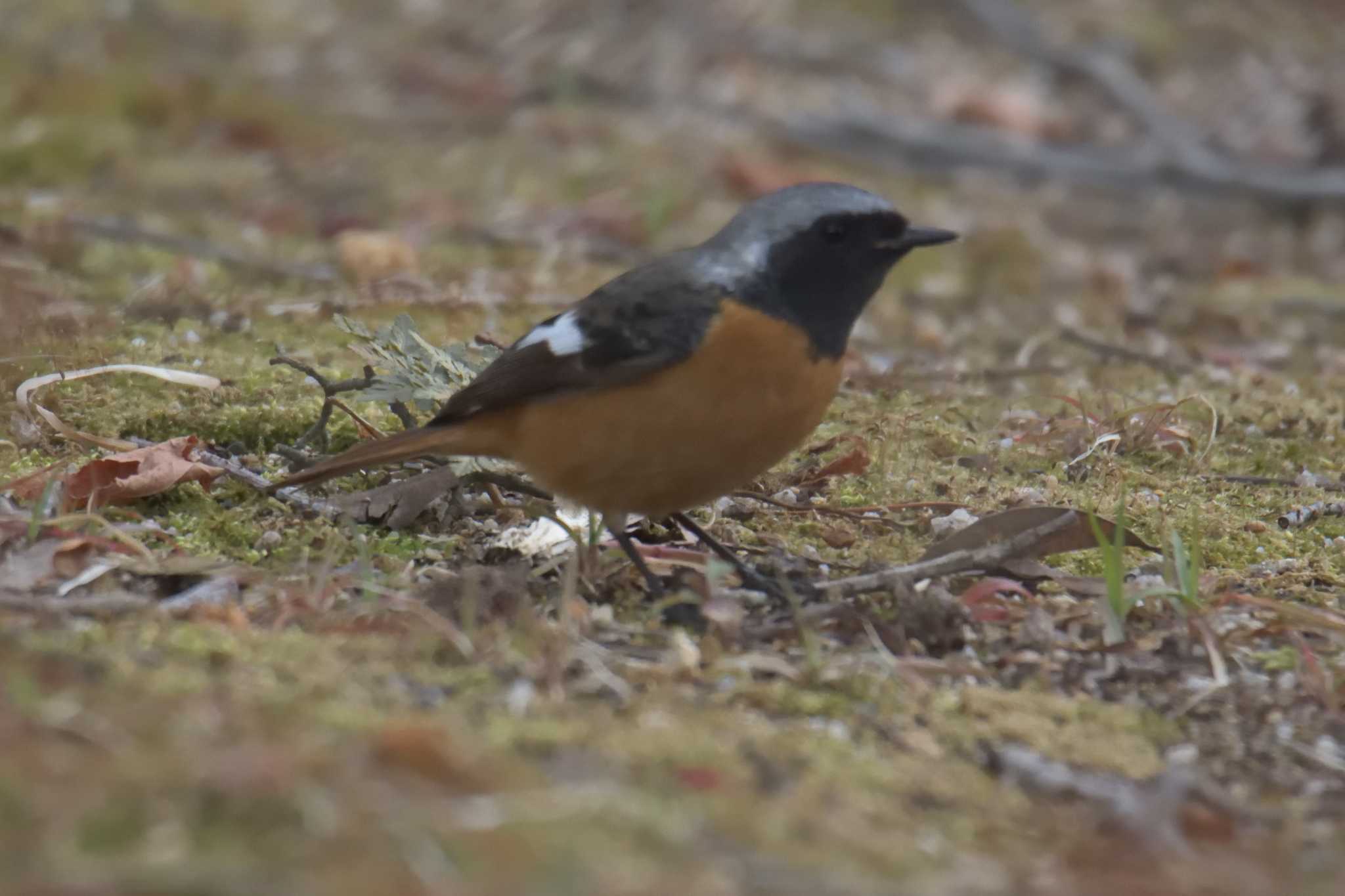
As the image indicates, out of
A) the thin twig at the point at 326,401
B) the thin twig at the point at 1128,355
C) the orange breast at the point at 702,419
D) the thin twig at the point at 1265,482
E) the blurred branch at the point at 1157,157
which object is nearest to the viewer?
the orange breast at the point at 702,419

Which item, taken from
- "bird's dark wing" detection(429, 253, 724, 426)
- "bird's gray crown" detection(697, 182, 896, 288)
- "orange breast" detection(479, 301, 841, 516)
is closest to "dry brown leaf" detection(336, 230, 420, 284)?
"bird's dark wing" detection(429, 253, 724, 426)

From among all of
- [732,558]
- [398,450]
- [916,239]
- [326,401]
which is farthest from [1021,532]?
[326,401]

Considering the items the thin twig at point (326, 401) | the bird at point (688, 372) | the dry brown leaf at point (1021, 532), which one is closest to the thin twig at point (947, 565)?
the dry brown leaf at point (1021, 532)

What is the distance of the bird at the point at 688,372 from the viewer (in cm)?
412

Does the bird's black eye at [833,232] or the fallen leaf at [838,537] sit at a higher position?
the bird's black eye at [833,232]

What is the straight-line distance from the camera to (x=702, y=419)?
410cm

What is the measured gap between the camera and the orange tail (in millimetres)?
4422

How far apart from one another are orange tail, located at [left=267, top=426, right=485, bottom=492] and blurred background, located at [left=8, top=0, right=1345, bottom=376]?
2000mm

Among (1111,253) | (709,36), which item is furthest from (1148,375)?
(709,36)

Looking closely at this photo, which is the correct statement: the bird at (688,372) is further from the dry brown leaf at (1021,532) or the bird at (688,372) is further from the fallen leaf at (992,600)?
the fallen leaf at (992,600)

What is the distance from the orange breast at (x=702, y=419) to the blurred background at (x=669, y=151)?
2.60 metres

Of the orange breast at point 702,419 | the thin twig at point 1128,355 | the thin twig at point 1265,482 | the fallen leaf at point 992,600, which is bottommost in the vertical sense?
the thin twig at point 1128,355

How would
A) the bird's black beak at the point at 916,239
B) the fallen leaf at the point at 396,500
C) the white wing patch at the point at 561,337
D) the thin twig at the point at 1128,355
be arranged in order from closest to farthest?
the white wing patch at the point at 561,337 < the bird's black beak at the point at 916,239 < the fallen leaf at the point at 396,500 < the thin twig at the point at 1128,355

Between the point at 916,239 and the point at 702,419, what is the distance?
90cm
